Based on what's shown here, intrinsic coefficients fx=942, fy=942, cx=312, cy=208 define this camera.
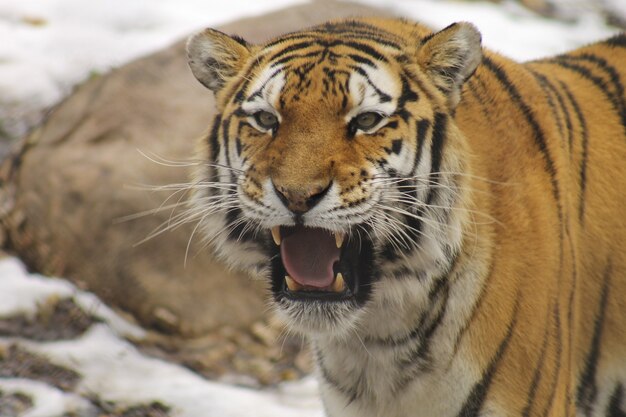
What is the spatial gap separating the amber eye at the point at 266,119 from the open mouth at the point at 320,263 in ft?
0.67

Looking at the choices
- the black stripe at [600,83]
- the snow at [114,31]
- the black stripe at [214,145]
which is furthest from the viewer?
the snow at [114,31]

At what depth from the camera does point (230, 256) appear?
207 cm

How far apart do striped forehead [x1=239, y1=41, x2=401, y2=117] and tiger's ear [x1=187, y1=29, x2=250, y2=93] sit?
11cm

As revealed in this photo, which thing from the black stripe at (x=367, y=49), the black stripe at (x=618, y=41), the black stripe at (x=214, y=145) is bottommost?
the black stripe at (x=214, y=145)

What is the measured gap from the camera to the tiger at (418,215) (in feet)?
5.95

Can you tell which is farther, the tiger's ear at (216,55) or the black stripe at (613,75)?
the black stripe at (613,75)

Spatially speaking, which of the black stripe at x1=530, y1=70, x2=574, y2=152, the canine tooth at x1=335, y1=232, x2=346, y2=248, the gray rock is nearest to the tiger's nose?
the canine tooth at x1=335, y1=232, x2=346, y2=248

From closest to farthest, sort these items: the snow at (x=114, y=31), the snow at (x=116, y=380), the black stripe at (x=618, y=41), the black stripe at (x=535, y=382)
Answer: the black stripe at (x=535, y=382) → the black stripe at (x=618, y=41) → the snow at (x=116, y=380) → the snow at (x=114, y=31)

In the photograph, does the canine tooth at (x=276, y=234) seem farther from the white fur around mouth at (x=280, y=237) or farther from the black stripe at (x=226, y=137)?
the black stripe at (x=226, y=137)

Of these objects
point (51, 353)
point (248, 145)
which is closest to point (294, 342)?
point (51, 353)

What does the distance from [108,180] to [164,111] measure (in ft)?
1.25

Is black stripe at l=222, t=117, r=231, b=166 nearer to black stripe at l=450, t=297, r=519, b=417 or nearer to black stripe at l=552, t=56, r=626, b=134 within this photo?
black stripe at l=450, t=297, r=519, b=417

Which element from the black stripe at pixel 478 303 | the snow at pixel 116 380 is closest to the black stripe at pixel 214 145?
the black stripe at pixel 478 303

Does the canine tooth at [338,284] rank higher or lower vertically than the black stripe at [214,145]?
lower
